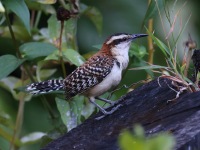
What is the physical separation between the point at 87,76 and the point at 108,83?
0.50 feet

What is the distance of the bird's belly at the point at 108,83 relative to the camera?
13.2 feet

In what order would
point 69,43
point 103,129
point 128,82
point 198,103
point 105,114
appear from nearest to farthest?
point 198,103 < point 103,129 < point 105,114 < point 69,43 < point 128,82

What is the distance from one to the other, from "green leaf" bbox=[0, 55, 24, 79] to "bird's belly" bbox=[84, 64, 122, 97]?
533 mm

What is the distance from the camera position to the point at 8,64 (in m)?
4.01

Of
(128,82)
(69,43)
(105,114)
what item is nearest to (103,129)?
(105,114)

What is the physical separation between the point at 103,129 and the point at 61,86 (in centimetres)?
104

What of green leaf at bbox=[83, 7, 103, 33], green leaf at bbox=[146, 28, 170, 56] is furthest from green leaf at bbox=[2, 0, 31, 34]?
green leaf at bbox=[83, 7, 103, 33]

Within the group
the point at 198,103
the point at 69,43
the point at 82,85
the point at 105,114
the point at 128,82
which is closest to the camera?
A: the point at 198,103

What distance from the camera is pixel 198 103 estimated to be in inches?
104

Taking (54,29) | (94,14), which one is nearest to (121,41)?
(54,29)

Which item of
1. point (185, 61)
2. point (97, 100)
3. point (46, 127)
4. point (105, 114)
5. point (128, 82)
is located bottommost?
point (46, 127)

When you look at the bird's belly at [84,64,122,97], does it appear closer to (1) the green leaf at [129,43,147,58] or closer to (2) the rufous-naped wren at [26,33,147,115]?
(2) the rufous-naped wren at [26,33,147,115]

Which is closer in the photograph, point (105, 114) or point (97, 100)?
point (105, 114)

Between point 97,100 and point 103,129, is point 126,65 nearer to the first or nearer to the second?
point 97,100
